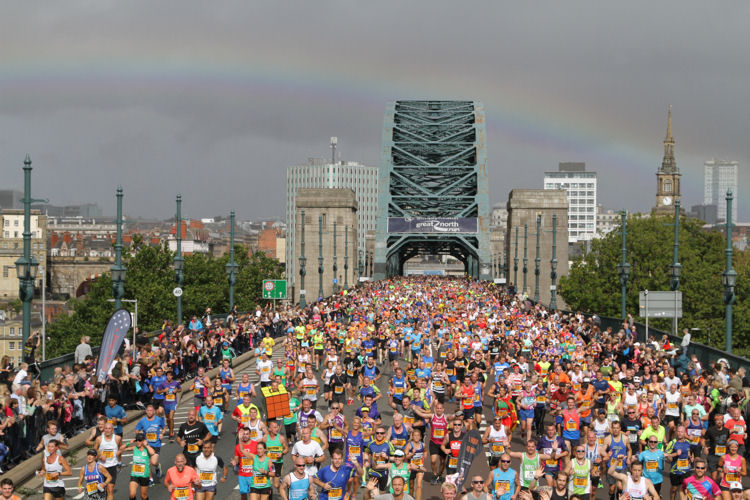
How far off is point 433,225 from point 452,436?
95.6 meters

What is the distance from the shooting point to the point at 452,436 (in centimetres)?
1697

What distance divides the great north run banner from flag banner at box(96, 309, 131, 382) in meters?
91.5

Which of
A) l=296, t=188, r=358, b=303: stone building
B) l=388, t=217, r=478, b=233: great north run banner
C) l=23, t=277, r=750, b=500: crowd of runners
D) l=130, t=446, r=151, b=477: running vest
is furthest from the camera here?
l=296, t=188, r=358, b=303: stone building

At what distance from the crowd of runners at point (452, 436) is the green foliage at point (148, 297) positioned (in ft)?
196

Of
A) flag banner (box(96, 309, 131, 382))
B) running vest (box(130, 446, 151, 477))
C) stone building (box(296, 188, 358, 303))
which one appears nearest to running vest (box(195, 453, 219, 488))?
running vest (box(130, 446, 151, 477))

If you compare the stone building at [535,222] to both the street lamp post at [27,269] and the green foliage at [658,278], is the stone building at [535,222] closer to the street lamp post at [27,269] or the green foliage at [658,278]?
the green foliage at [658,278]

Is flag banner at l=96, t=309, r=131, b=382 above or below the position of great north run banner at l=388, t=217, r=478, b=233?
below

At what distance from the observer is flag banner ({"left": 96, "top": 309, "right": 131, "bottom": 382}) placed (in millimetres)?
20844

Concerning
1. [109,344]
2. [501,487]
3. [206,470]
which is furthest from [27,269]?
[501,487]

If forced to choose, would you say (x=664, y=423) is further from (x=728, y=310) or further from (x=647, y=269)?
(x=647, y=269)

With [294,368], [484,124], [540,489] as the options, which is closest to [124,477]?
[294,368]

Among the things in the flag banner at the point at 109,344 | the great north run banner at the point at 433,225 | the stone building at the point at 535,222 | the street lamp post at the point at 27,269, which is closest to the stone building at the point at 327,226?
the great north run banner at the point at 433,225

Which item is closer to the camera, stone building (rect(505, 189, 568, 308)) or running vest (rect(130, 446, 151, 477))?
running vest (rect(130, 446, 151, 477))

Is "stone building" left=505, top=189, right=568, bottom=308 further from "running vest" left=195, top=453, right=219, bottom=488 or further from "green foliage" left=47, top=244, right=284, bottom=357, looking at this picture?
"running vest" left=195, top=453, right=219, bottom=488
